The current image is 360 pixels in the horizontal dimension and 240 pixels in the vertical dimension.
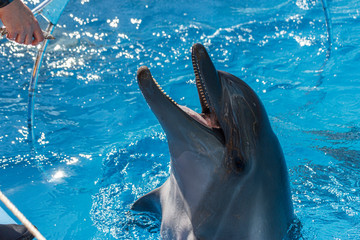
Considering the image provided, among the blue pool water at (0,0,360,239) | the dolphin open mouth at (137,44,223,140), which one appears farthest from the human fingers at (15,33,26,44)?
the blue pool water at (0,0,360,239)

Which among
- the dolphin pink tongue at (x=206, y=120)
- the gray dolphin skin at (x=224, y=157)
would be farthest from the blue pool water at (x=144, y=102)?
the dolphin pink tongue at (x=206, y=120)

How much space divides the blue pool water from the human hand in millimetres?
2134

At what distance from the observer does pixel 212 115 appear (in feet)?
7.97

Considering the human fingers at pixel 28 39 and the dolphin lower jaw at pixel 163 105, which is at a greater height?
the human fingers at pixel 28 39

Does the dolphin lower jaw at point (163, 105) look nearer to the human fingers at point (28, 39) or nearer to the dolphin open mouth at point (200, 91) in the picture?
the dolphin open mouth at point (200, 91)

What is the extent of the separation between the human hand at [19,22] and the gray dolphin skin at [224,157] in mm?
1082

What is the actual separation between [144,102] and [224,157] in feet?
14.8

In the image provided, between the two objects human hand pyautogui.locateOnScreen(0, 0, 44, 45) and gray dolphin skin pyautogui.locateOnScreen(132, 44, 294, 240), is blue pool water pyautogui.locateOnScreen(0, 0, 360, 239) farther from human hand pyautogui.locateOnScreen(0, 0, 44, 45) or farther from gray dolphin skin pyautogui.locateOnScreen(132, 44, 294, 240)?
human hand pyautogui.locateOnScreen(0, 0, 44, 45)

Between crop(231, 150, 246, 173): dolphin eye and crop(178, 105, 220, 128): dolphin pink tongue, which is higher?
crop(178, 105, 220, 128): dolphin pink tongue

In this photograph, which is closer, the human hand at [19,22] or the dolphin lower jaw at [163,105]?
the dolphin lower jaw at [163,105]

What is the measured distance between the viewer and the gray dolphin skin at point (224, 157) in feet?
7.50

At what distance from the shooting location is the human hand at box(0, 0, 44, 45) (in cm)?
255

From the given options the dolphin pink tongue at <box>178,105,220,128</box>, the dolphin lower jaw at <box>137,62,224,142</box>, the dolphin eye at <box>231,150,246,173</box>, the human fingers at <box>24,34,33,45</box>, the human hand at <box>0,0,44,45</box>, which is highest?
the human hand at <box>0,0,44,45</box>

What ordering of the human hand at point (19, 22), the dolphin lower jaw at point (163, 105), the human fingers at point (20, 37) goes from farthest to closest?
the human fingers at point (20, 37) < the human hand at point (19, 22) < the dolphin lower jaw at point (163, 105)
